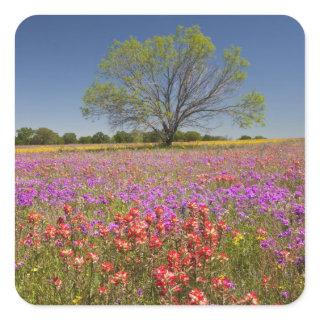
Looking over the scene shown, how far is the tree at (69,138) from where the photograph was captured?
14.6 feet

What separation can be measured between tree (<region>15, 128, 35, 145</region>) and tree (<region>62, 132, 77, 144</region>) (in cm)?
32

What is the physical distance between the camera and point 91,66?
4.29m

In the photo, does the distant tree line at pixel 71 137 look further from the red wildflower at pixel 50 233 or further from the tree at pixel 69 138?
the red wildflower at pixel 50 233

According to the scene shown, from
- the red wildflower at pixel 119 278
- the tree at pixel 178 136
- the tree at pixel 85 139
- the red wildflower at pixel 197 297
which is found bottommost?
the red wildflower at pixel 197 297

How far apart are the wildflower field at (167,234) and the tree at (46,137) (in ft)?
0.74

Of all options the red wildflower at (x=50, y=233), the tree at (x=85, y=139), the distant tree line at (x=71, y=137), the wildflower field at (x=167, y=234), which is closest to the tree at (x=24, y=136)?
the distant tree line at (x=71, y=137)

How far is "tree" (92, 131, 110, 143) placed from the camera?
4578mm

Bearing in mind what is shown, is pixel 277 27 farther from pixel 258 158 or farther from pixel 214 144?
pixel 258 158

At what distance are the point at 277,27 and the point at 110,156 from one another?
2.57 meters

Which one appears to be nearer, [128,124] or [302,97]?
[302,97]

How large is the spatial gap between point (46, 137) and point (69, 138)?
0.25 m

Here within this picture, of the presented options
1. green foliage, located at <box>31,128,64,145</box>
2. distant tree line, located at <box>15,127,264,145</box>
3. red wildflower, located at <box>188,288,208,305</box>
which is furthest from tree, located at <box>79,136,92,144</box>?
red wildflower, located at <box>188,288,208,305</box>

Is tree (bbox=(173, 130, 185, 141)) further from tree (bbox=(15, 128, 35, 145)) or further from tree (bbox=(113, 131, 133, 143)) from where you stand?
tree (bbox=(15, 128, 35, 145))
